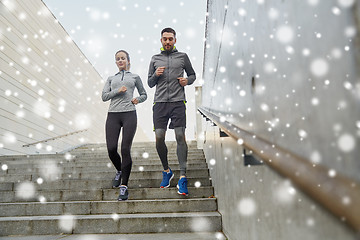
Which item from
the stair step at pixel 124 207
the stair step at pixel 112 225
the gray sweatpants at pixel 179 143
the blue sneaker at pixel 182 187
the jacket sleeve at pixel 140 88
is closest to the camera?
the stair step at pixel 112 225

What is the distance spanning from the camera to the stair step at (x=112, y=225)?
255 centimetres

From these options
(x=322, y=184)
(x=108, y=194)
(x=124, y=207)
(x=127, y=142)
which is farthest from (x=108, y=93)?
(x=322, y=184)

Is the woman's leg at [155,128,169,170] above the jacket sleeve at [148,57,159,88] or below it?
below

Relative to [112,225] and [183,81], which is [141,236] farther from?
[183,81]

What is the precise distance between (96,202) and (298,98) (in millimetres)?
2562

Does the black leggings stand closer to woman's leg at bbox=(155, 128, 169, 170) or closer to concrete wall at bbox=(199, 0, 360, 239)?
woman's leg at bbox=(155, 128, 169, 170)

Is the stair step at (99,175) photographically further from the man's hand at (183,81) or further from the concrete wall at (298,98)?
the concrete wall at (298,98)

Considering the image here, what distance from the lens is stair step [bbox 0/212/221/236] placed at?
2553 mm

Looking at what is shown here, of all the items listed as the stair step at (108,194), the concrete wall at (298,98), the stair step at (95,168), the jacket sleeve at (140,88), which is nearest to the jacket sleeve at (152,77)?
the jacket sleeve at (140,88)

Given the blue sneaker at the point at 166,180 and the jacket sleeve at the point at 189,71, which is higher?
the jacket sleeve at the point at 189,71

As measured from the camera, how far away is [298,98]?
0.76 metres

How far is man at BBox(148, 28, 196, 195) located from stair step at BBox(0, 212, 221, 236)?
2.17 feet

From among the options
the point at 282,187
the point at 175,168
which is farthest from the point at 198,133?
the point at 282,187

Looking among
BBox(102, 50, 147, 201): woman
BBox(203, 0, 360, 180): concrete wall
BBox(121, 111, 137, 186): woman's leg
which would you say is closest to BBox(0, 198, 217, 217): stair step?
BBox(102, 50, 147, 201): woman
